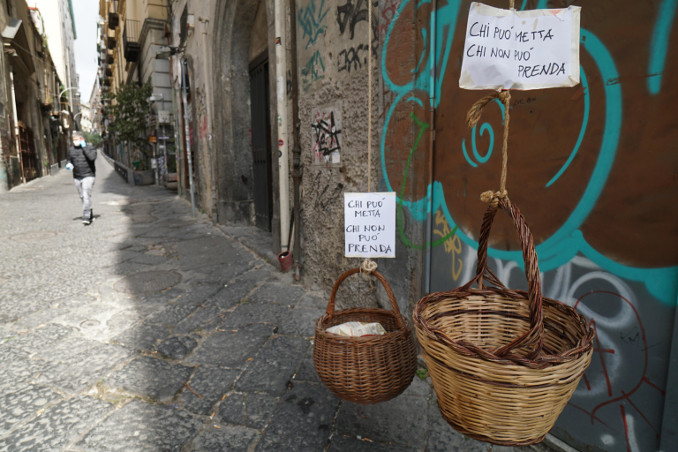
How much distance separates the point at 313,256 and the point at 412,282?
1.37 metres

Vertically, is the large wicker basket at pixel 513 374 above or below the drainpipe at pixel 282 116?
below

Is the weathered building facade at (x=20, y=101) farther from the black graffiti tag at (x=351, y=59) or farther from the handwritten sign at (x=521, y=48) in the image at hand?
the handwritten sign at (x=521, y=48)

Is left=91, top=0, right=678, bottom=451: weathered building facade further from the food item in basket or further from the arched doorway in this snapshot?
the arched doorway

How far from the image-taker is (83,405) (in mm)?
1887

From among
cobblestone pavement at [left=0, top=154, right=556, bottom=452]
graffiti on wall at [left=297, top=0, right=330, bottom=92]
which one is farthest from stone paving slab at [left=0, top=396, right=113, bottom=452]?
graffiti on wall at [left=297, top=0, right=330, bottom=92]

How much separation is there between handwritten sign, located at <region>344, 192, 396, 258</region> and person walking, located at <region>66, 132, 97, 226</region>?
6.29 metres

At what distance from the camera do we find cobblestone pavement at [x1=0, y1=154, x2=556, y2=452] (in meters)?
1.68

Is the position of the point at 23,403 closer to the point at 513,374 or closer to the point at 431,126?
the point at 513,374

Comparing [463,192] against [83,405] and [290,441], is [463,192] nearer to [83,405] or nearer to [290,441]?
[290,441]

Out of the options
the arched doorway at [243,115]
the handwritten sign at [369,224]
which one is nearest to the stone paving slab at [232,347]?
the handwritten sign at [369,224]

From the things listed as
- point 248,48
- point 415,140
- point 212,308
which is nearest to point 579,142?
point 415,140

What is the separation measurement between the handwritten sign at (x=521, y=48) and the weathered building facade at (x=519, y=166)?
44 cm

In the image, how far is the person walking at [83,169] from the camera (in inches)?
259

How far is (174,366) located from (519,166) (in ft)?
6.83
